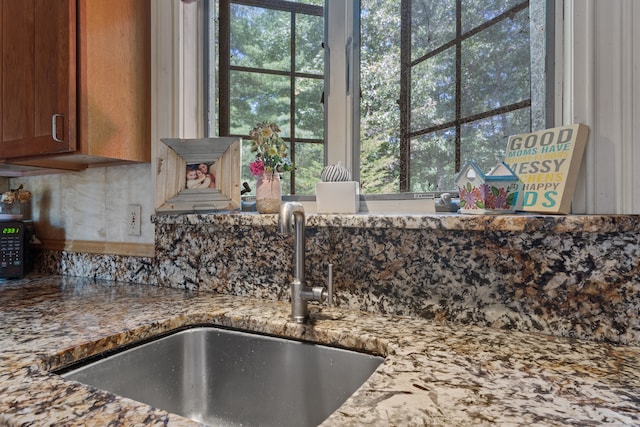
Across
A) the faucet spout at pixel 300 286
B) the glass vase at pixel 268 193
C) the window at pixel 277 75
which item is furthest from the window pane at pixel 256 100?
the faucet spout at pixel 300 286

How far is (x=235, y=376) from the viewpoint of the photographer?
98 cm

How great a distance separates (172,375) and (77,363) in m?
0.25

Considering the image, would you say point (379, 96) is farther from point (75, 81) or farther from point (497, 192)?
point (75, 81)

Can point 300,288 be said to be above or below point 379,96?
below

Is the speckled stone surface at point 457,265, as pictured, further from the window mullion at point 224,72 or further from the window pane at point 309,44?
the window pane at point 309,44

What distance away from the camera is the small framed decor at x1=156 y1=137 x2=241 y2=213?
1281 mm

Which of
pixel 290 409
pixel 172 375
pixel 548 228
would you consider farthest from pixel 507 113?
pixel 172 375

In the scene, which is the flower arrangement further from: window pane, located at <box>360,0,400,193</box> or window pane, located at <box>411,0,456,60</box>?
window pane, located at <box>411,0,456,60</box>

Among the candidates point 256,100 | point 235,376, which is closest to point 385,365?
point 235,376

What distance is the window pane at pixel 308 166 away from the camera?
138 centimetres

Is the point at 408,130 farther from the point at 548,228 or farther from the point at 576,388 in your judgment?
the point at 576,388

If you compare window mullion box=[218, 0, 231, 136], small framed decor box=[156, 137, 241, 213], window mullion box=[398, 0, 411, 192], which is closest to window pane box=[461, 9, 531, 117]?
window mullion box=[398, 0, 411, 192]

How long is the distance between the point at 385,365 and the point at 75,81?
125cm

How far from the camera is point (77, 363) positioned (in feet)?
2.56
